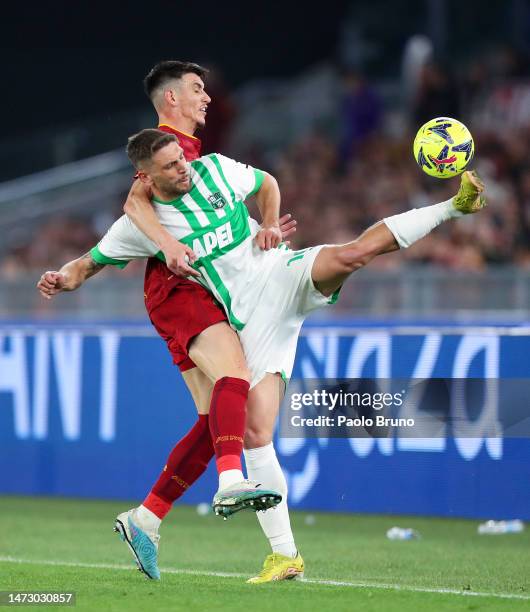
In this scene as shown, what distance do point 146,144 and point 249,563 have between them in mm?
2482

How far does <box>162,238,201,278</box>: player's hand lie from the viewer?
19.8ft

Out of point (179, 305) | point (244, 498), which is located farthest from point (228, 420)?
point (179, 305)

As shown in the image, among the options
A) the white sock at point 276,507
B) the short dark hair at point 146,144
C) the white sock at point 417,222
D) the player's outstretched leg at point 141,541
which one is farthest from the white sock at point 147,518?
the white sock at point 417,222

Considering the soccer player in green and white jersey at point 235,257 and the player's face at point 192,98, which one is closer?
the soccer player in green and white jersey at point 235,257

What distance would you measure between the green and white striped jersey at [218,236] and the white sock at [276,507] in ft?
1.98

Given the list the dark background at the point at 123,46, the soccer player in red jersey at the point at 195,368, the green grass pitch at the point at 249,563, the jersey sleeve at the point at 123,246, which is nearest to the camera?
the green grass pitch at the point at 249,563

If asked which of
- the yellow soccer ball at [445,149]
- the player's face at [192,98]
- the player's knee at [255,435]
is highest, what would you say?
the player's face at [192,98]

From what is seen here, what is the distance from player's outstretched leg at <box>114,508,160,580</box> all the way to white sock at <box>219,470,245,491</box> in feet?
2.09

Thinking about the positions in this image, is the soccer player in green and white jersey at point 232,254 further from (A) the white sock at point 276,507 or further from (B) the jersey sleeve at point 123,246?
(A) the white sock at point 276,507

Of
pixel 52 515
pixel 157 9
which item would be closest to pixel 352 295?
pixel 52 515

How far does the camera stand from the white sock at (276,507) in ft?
20.3

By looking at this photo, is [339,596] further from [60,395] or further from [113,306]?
[113,306]

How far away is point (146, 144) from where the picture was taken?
6.14 m

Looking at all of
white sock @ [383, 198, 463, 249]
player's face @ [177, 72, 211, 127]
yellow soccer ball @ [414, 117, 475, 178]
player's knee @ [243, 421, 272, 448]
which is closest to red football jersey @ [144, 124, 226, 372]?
player's face @ [177, 72, 211, 127]
